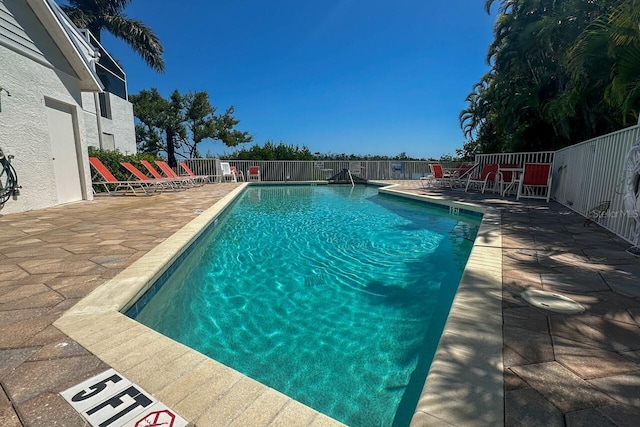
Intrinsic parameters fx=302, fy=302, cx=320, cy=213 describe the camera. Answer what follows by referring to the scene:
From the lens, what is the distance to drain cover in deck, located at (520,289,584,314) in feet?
7.28

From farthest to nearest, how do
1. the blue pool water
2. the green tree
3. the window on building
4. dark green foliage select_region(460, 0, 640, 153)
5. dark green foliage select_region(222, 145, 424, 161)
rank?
1. the green tree
2. dark green foliage select_region(222, 145, 424, 161)
3. the window on building
4. dark green foliage select_region(460, 0, 640, 153)
5. the blue pool water

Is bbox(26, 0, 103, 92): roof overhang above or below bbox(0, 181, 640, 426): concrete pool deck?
above

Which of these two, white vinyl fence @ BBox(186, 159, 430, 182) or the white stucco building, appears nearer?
the white stucco building

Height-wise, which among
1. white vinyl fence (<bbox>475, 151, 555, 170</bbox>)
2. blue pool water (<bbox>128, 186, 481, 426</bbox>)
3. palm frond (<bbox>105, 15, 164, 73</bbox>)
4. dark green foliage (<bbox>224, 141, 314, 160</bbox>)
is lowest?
blue pool water (<bbox>128, 186, 481, 426</bbox>)

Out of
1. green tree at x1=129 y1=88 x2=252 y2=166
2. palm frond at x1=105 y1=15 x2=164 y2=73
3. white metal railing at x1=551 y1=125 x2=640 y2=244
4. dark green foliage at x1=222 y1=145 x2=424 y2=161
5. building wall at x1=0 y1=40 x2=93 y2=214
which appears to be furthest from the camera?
green tree at x1=129 y1=88 x2=252 y2=166

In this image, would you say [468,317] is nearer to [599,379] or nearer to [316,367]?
[599,379]

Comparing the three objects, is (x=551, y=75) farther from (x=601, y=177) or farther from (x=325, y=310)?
(x=325, y=310)

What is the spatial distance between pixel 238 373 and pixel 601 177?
6557 millimetres

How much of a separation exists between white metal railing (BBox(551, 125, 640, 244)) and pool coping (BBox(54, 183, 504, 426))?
3.39 metres

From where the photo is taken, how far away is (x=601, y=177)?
5207mm

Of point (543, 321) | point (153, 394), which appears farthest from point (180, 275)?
point (543, 321)

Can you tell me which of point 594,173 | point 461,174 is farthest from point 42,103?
point 461,174

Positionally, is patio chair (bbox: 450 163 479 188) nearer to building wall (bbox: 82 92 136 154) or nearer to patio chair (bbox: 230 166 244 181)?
patio chair (bbox: 230 166 244 181)

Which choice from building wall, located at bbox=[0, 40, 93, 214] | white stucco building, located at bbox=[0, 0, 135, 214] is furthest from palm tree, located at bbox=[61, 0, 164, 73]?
building wall, located at bbox=[0, 40, 93, 214]
